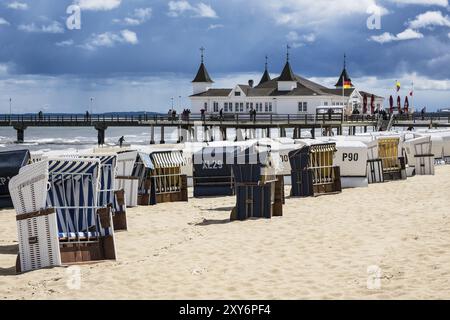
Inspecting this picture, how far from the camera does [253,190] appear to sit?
14219mm

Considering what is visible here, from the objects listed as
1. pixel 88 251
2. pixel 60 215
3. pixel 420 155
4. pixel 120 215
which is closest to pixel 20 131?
pixel 420 155

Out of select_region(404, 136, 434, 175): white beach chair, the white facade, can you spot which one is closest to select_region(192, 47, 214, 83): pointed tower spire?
the white facade

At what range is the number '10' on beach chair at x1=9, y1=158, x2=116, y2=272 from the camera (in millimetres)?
9609

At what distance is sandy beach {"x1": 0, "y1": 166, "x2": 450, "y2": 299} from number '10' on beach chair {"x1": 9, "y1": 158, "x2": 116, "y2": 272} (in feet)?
1.05

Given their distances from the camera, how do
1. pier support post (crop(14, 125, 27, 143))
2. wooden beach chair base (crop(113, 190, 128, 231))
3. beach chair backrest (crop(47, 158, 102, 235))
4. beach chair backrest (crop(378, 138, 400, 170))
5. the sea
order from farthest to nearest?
1. pier support post (crop(14, 125, 27, 143))
2. the sea
3. beach chair backrest (crop(378, 138, 400, 170))
4. wooden beach chair base (crop(113, 190, 128, 231))
5. beach chair backrest (crop(47, 158, 102, 235))

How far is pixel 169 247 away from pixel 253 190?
11.0 ft

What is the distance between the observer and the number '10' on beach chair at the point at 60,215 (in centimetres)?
→ 961

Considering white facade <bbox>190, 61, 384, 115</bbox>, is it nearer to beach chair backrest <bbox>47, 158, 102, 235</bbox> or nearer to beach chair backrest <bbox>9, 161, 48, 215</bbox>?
beach chair backrest <bbox>47, 158, 102, 235</bbox>

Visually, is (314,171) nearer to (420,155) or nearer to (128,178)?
(128,178)

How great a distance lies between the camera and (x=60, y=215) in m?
10.3

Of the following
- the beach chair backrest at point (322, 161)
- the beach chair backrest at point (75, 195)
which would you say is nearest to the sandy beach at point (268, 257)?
the beach chair backrest at point (75, 195)

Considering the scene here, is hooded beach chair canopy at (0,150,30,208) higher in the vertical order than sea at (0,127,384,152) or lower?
lower

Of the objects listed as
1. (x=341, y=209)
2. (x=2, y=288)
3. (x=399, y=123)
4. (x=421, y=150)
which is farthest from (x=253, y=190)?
(x=399, y=123)
